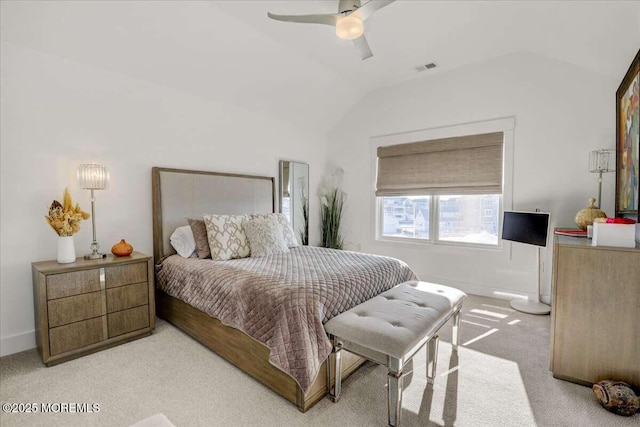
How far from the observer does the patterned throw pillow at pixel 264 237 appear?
308 cm

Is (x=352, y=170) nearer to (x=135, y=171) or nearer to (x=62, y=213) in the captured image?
(x=135, y=171)

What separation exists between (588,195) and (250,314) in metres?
3.60

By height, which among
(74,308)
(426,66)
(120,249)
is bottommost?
(74,308)

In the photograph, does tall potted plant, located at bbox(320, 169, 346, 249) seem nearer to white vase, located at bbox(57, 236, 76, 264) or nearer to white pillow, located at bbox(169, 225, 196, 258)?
white pillow, located at bbox(169, 225, 196, 258)

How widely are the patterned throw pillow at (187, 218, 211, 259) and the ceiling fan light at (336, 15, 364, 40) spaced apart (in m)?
2.19

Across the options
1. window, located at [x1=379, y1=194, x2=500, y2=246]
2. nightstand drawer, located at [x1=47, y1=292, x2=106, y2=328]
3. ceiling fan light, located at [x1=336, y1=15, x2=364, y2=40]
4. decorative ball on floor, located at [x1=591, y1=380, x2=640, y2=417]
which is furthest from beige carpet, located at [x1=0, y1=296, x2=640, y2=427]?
ceiling fan light, located at [x1=336, y1=15, x2=364, y2=40]

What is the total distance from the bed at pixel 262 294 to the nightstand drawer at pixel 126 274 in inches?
10.0

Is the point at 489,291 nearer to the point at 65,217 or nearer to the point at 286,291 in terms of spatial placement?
the point at 286,291

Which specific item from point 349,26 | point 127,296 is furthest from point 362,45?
point 127,296

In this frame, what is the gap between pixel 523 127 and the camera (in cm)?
352

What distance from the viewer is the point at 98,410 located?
1.76 meters

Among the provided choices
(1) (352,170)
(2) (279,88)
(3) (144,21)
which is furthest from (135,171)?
(1) (352,170)

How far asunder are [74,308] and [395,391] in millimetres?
2400

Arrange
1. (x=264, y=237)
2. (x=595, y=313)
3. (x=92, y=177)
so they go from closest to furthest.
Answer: (x=595, y=313)
(x=92, y=177)
(x=264, y=237)
